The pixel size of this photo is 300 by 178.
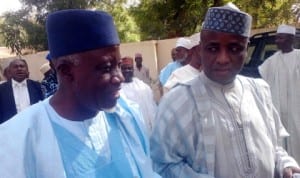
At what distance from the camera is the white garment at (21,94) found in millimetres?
6309

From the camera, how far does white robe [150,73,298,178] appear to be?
2449 millimetres

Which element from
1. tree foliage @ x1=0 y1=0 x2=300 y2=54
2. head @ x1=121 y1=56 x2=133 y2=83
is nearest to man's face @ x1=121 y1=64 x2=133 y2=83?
head @ x1=121 y1=56 x2=133 y2=83

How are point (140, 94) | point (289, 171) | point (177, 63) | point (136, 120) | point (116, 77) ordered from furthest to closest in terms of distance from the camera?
point (177, 63), point (140, 94), point (289, 171), point (136, 120), point (116, 77)

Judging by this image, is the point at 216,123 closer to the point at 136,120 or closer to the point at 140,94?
the point at 136,120

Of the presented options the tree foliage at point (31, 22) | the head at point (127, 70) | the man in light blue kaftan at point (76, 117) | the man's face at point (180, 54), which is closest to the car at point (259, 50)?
the man's face at point (180, 54)

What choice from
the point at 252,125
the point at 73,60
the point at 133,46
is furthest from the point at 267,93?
the point at 133,46

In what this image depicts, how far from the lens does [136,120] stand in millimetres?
2291

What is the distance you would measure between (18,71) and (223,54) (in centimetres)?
461

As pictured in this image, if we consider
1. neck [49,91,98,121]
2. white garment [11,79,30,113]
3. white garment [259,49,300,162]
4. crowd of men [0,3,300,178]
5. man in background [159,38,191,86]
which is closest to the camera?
crowd of men [0,3,300,178]

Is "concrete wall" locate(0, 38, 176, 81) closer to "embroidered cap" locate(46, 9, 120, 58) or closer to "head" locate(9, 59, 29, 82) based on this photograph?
"head" locate(9, 59, 29, 82)

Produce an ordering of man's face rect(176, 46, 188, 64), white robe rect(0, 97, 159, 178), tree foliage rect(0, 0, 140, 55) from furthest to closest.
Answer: tree foliage rect(0, 0, 140, 55) → man's face rect(176, 46, 188, 64) → white robe rect(0, 97, 159, 178)

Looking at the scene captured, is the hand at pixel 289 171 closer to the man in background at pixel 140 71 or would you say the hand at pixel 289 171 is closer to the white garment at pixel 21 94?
the white garment at pixel 21 94

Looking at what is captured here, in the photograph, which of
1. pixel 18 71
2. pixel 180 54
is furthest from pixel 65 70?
pixel 180 54

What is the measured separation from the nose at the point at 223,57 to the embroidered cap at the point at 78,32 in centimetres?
65
